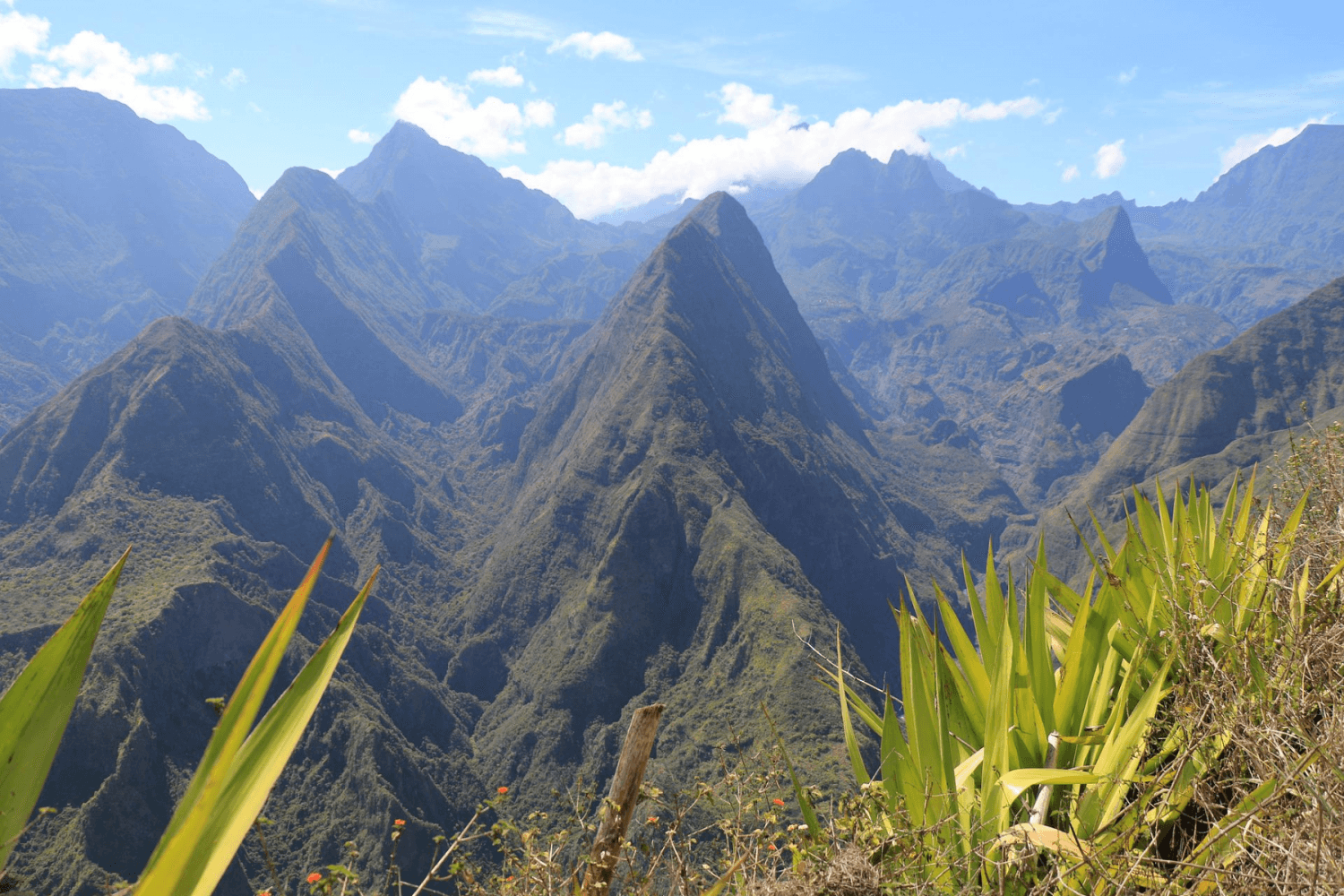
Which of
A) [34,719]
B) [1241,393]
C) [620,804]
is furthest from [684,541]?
[1241,393]

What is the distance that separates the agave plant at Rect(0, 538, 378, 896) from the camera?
3.56ft

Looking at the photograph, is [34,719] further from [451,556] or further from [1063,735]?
[451,556]

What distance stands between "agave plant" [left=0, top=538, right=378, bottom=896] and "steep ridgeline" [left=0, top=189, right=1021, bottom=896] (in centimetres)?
3848

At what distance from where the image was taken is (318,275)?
184 metres

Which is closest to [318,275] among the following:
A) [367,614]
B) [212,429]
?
[212,429]

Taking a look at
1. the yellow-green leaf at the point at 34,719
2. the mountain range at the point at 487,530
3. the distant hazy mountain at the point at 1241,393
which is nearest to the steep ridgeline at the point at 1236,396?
the distant hazy mountain at the point at 1241,393

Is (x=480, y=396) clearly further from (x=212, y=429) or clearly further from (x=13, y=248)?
(x=13, y=248)

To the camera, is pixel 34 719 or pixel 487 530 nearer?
pixel 34 719

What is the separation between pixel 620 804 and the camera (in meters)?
2.54

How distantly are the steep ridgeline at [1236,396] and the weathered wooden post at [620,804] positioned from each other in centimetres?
12043

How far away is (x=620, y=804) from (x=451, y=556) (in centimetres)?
11227

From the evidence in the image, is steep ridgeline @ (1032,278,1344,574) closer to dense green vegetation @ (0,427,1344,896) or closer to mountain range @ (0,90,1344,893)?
mountain range @ (0,90,1344,893)

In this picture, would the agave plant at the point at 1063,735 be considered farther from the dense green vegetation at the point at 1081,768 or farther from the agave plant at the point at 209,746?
the agave plant at the point at 209,746

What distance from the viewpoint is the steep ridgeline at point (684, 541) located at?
66.2 meters
